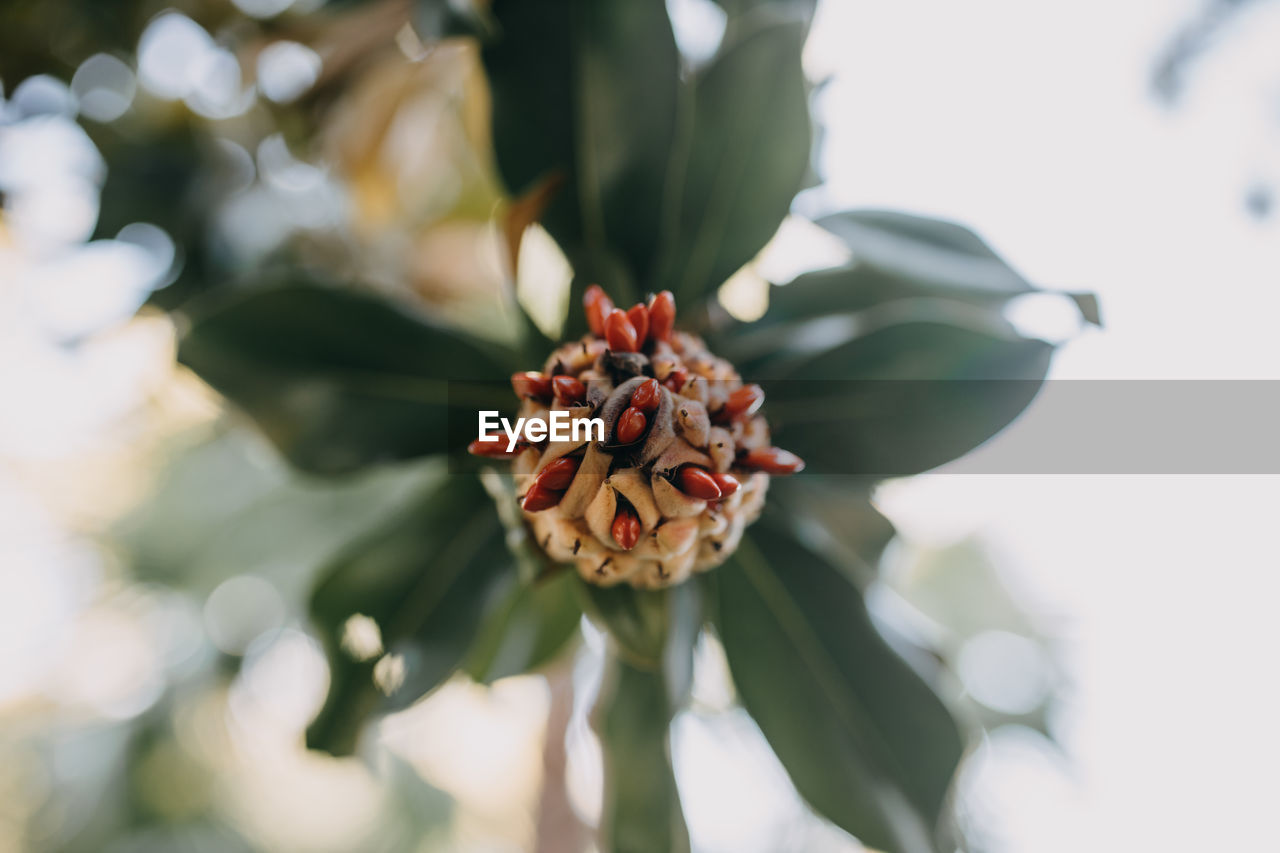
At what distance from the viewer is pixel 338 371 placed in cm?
50

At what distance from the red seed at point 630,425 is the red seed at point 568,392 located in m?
0.03

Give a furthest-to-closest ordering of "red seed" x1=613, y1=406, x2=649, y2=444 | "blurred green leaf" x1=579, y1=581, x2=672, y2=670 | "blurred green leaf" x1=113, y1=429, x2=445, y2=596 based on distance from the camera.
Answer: "blurred green leaf" x1=113, y1=429, x2=445, y2=596, "blurred green leaf" x1=579, y1=581, x2=672, y2=670, "red seed" x1=613, y1=406, x2=649, y2=444

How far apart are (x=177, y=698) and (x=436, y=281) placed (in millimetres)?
1090

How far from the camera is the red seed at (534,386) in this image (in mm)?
376

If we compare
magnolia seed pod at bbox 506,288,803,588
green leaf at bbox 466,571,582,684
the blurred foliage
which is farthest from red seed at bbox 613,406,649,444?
green leaf at bbox 466,571,582,684

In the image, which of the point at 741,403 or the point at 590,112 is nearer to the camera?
the point at 741,403

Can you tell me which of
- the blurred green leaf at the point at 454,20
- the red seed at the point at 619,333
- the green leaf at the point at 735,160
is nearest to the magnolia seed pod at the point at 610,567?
the red seed at the point at 619,333

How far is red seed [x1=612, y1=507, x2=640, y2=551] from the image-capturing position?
332 millimetres

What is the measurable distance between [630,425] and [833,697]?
298 millimetres

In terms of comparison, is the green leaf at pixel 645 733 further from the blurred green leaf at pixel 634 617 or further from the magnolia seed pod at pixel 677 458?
the magnolia seed pod at pixel 677 458

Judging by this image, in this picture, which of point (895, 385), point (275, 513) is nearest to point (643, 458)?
point (895, 385)

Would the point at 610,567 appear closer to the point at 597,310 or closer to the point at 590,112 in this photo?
the point at 597,310

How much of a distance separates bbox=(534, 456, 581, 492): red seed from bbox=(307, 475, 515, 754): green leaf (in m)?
0.20

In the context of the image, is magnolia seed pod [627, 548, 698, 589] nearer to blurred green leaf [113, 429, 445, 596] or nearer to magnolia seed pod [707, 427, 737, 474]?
magnolia seed pod [707, 427, 737, 474]
